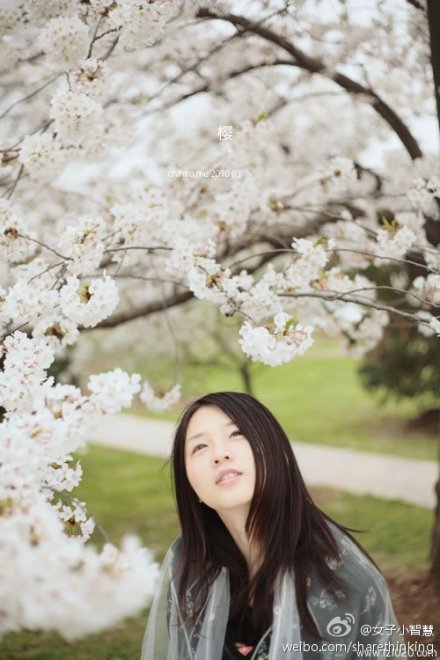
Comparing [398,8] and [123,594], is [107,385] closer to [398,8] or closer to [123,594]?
[123,594]

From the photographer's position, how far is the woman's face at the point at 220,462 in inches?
71.0

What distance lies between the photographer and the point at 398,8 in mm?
3230

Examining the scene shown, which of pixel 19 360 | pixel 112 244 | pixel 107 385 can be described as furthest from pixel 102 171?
pixel 107 385

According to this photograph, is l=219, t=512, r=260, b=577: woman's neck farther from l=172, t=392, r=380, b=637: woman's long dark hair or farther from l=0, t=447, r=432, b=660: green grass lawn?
l=0, t=447, r=432, b=660: green grass lawn

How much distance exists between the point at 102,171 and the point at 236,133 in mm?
2141

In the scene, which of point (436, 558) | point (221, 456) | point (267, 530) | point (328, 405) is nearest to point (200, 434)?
point (221, 456)

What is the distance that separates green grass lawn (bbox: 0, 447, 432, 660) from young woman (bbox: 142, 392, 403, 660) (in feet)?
5.10

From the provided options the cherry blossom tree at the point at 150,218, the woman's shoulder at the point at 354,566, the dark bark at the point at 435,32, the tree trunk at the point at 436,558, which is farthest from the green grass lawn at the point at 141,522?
the dark bark at the point at 435,32

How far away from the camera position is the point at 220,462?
5.98ft

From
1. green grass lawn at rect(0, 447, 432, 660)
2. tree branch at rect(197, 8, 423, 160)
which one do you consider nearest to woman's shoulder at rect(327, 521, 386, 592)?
green grass lawn at rect(0, 447, 432, 660)

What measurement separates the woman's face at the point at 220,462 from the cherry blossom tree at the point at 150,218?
259 millimetres

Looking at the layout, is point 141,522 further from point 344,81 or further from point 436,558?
point 344,81

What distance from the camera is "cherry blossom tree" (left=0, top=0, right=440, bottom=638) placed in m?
1.24

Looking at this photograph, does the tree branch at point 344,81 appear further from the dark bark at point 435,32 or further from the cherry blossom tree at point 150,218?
the dark bark at point 435,32
